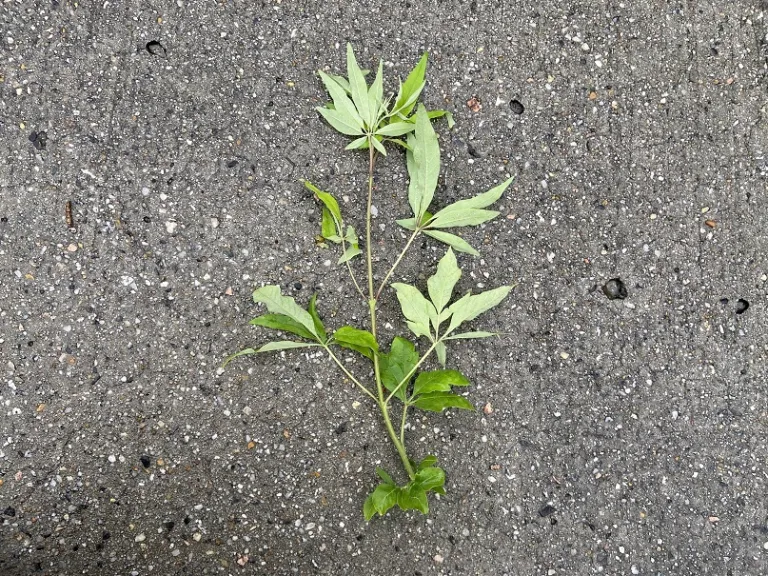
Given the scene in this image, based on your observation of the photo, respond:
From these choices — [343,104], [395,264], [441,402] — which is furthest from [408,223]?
[441,402]

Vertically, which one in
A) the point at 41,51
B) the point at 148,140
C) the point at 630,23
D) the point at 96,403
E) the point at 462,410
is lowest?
the point at 96,403

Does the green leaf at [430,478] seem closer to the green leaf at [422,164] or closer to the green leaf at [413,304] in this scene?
the green leaf at [413,304]

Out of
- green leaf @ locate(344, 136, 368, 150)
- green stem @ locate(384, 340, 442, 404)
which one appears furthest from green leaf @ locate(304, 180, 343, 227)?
green stem @ locate(384, 340, 442, 404)

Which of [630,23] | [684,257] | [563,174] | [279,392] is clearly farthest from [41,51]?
[684,257]

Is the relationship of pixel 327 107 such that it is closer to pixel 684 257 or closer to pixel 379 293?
pixel 379 293

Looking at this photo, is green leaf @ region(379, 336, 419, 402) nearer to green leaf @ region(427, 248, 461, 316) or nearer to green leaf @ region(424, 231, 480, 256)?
green leaf @ region(427, 248, 461, 316)

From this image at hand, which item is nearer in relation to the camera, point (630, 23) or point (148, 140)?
point (148, 140)

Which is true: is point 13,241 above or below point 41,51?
below

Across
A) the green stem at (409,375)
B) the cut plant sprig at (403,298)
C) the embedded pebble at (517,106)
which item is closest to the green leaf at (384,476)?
the cut plant sprig at (403,298)
